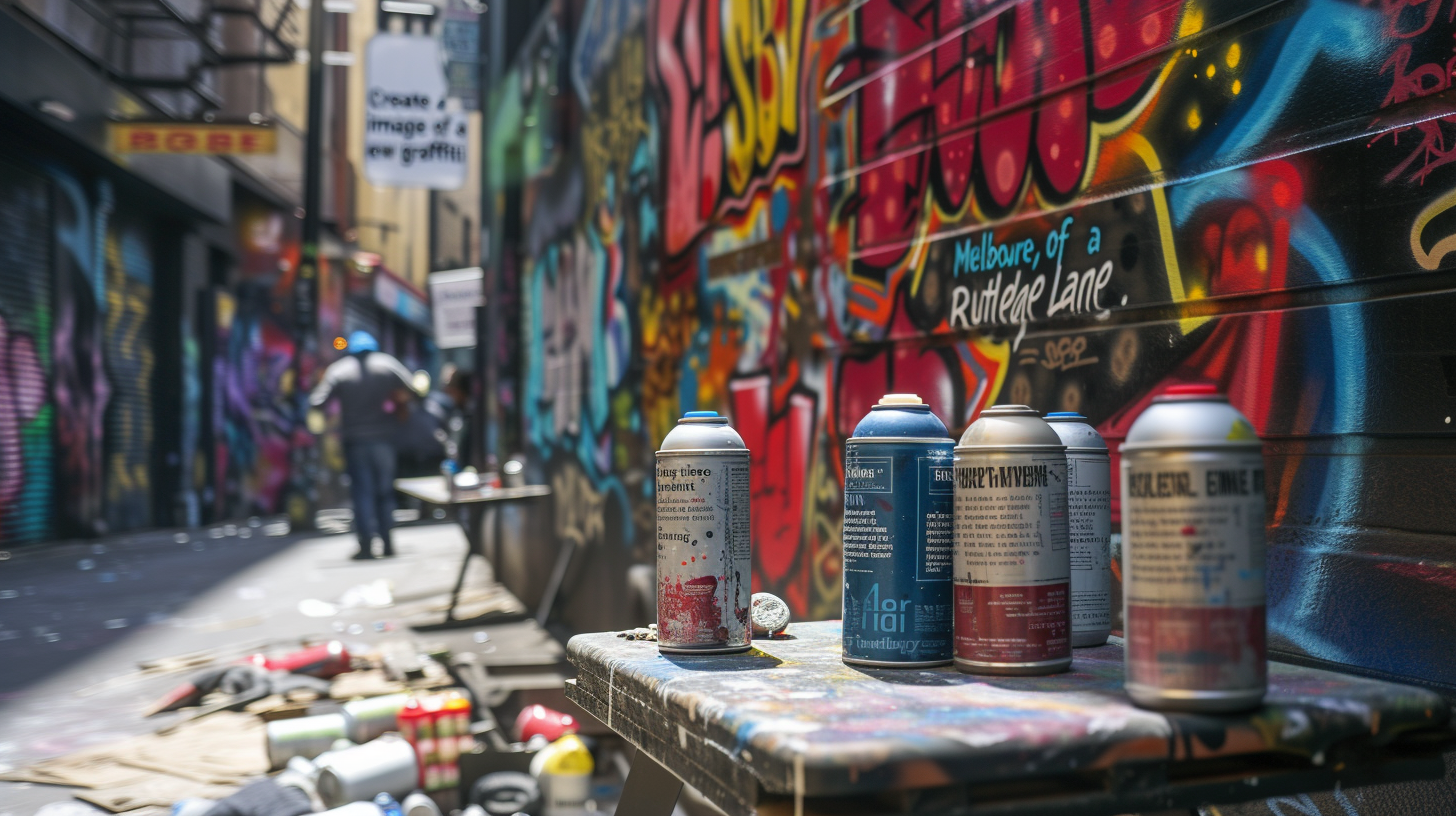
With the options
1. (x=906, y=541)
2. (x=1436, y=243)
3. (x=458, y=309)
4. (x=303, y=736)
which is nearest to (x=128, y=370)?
(x=458, y=309)

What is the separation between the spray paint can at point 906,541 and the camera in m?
1.49

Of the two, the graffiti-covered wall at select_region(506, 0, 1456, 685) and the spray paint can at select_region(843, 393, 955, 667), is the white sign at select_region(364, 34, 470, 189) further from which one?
the spray paint can at select_region(843, 393, 955, 667)

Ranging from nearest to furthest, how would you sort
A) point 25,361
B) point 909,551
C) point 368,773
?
point 909,551 < point 368,773 < point 25,361

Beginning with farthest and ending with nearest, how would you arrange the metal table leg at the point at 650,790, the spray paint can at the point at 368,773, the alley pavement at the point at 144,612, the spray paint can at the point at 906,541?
1. the alley pavement at the point at 144,612
2. the spray paint can at the point at 368,773
3. the metal table leg at the point at 650,790
4. the spray paint can at the point at 906,541

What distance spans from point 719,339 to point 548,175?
434 centimetres

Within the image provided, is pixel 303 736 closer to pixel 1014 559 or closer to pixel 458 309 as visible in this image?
pixel 1014 559

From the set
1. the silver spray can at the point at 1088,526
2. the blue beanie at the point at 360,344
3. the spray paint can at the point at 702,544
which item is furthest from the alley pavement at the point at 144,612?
the silver spray can at the point at 1088,526

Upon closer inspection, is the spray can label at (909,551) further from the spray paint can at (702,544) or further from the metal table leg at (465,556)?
the metal table leg at (465,556)

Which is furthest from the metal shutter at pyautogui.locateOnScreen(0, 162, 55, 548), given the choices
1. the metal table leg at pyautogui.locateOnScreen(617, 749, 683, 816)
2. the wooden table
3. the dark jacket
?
the metal table leg at pyautogui.locateOnScreen(617, 749, 683, 816)

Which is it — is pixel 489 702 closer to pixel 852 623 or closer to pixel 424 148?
pixel 852 623

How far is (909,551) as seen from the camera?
1496mm

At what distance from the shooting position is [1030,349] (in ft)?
7.48

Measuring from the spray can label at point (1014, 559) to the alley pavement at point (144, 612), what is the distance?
3541 millimetres

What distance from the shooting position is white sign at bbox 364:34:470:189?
1088 cm
